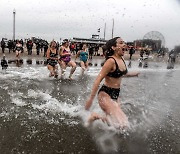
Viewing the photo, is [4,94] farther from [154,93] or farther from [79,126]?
[154,93]

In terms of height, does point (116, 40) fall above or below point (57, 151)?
above

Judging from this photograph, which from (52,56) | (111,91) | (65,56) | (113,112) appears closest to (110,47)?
(111,91)

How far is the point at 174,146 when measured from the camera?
16.1 feet

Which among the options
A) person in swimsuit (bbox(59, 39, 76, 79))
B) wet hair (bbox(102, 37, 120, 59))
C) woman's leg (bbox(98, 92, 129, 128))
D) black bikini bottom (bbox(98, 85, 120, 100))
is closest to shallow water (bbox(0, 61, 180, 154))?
woman's leg (bbox(98, 92, 129, 128))

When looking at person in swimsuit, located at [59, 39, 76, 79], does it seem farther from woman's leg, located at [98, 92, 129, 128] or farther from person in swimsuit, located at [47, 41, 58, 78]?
woman's leg, located at [98, 92, 129, 128]

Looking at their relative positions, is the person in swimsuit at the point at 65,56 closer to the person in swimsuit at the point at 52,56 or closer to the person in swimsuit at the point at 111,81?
the person in swimsuit at the point at 52,56

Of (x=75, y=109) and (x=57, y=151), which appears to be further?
(x=75, y=109)

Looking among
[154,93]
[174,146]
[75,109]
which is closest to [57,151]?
A: [174,146]

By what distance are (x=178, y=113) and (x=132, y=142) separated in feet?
9.26

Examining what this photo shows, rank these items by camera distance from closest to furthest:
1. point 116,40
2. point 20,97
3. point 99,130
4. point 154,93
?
point 116,40 < point 99,130 < point 20,97 < point 154,93

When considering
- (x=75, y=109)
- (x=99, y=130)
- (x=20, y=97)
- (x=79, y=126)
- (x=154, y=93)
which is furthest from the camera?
(x=154, y=93)

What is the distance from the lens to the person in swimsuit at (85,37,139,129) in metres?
4.63

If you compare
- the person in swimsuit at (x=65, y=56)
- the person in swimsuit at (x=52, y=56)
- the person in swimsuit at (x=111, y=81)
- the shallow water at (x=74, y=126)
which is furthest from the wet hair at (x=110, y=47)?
the person in swimsuit at (x=65, y=56)

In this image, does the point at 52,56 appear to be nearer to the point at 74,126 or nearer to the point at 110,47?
the point at 74,126
